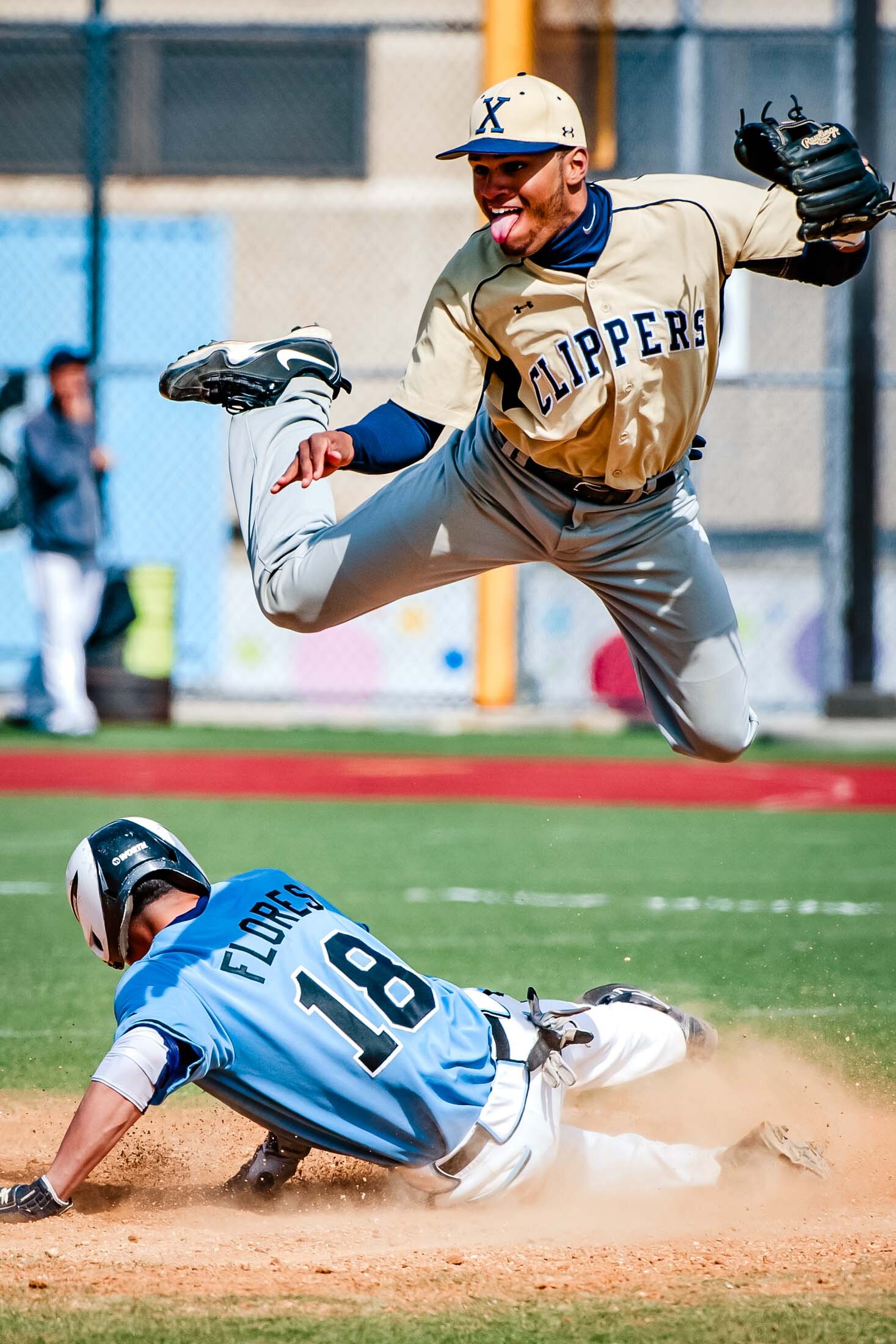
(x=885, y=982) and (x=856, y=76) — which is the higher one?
(x=856, y=76)

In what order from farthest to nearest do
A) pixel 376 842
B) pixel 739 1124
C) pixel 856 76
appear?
pixel 856 76, pixel 376 842, pixel 739 1124

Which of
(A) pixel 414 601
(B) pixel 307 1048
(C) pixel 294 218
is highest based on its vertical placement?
(C) pixel 294 218

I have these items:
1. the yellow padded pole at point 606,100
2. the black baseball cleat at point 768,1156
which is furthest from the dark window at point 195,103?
the black baseball cleat at point 768,1156

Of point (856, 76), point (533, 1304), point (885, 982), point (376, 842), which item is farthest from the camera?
point (856, 76)

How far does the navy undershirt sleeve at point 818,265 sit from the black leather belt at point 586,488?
0.67 m

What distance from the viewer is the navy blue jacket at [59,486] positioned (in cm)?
1361

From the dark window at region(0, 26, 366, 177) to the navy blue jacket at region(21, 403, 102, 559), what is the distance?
467 centimetres

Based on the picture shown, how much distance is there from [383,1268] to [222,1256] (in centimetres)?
38

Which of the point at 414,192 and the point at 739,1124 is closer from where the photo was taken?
the point at 739,1124

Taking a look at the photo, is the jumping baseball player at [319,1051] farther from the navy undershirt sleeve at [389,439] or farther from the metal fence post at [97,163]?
the metal fence post at [97,163]

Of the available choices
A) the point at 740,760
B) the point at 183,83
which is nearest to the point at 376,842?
the point at 740,760

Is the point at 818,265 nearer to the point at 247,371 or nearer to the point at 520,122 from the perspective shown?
the point at 520,122

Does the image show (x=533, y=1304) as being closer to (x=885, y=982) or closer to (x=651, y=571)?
(x=651, y=571)

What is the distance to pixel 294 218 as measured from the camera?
1703cm
